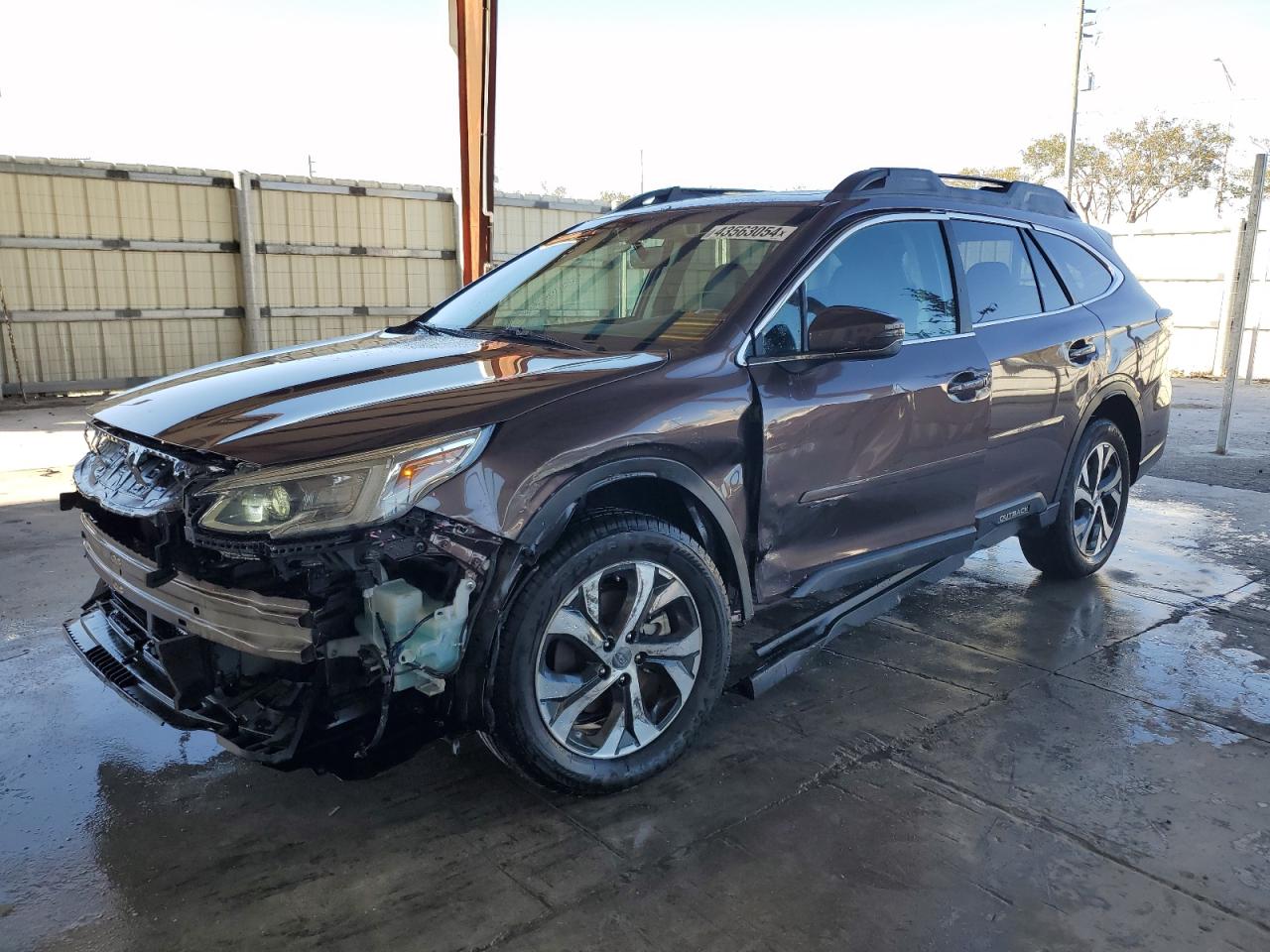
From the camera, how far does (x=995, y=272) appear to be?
3975 millimetres

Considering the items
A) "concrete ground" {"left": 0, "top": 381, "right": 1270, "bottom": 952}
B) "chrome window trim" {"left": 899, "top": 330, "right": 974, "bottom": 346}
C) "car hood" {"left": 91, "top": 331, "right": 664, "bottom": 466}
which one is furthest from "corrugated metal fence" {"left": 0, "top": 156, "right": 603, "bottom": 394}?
"chrome window trim" {"left": 899, "top": 330, "right": 974, "bottom": 346}

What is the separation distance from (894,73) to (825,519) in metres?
39.4

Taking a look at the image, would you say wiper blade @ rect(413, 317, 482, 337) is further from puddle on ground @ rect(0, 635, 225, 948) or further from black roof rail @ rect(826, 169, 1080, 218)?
puddle on ground @ rect(0, 635, 225, 948)

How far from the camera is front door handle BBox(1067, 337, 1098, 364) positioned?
4230 mm

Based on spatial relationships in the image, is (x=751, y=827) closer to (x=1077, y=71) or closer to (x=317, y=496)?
(x=317, y=496)

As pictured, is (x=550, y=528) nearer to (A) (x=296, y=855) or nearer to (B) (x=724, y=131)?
(A) (x=296, y=855)

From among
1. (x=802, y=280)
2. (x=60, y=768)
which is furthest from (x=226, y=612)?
(x=802, y=280)

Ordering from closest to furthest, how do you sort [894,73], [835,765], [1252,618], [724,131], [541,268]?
[835,765]
[541,268]
[1252,618]
[894,73]
[724,131]

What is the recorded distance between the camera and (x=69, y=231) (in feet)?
36.0

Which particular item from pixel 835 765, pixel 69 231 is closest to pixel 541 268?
pixel 835 765

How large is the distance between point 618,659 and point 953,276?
208 cm

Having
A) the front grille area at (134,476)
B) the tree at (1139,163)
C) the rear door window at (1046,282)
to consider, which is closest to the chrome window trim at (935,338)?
the rear door window at (1046,282)

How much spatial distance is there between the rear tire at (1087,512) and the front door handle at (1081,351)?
1.25ft

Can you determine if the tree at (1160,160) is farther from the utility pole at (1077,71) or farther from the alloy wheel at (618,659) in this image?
the alloy wheel at (618,659)
